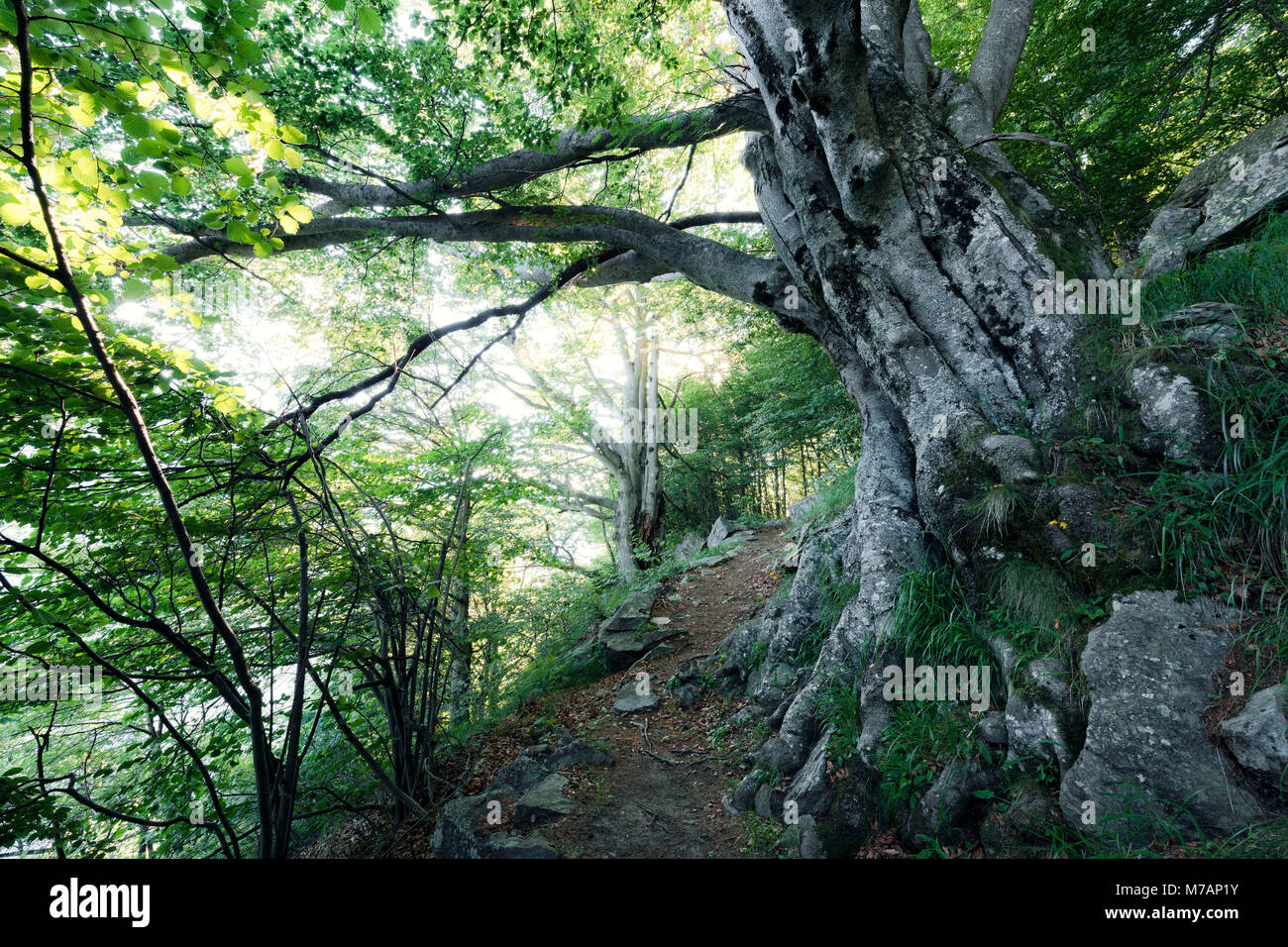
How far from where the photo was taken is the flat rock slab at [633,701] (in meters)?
5.10

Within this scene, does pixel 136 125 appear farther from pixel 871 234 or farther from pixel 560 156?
pixel 560 156

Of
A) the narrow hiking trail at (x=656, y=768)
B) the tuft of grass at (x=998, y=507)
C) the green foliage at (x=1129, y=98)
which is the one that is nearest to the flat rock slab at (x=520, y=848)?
the narrow hiking trail at (x=656, y=768)

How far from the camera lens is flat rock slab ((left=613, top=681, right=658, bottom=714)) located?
5102mm

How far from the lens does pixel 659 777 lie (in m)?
3.93

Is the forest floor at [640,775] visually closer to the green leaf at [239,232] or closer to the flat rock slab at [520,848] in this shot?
the flat rock slab at [520,848]

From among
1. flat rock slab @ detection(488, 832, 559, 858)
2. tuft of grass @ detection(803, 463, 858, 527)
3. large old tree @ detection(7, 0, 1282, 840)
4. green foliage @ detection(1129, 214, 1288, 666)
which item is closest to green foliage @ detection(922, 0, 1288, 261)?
large old tree @ detection(7, 0, 1282, 840)

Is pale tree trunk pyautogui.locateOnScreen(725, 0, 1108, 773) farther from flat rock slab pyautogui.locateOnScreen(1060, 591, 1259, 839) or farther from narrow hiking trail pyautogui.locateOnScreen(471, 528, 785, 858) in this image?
flat rock slab pyautogui.locateOnScreen(1060, 591, 1259, 839)

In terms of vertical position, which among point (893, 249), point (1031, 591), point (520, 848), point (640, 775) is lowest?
point (640, 775)

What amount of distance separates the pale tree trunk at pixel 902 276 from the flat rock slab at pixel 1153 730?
0.93 metres

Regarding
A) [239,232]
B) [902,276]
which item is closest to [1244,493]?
[902,276]

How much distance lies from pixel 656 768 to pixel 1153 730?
3.08 m
